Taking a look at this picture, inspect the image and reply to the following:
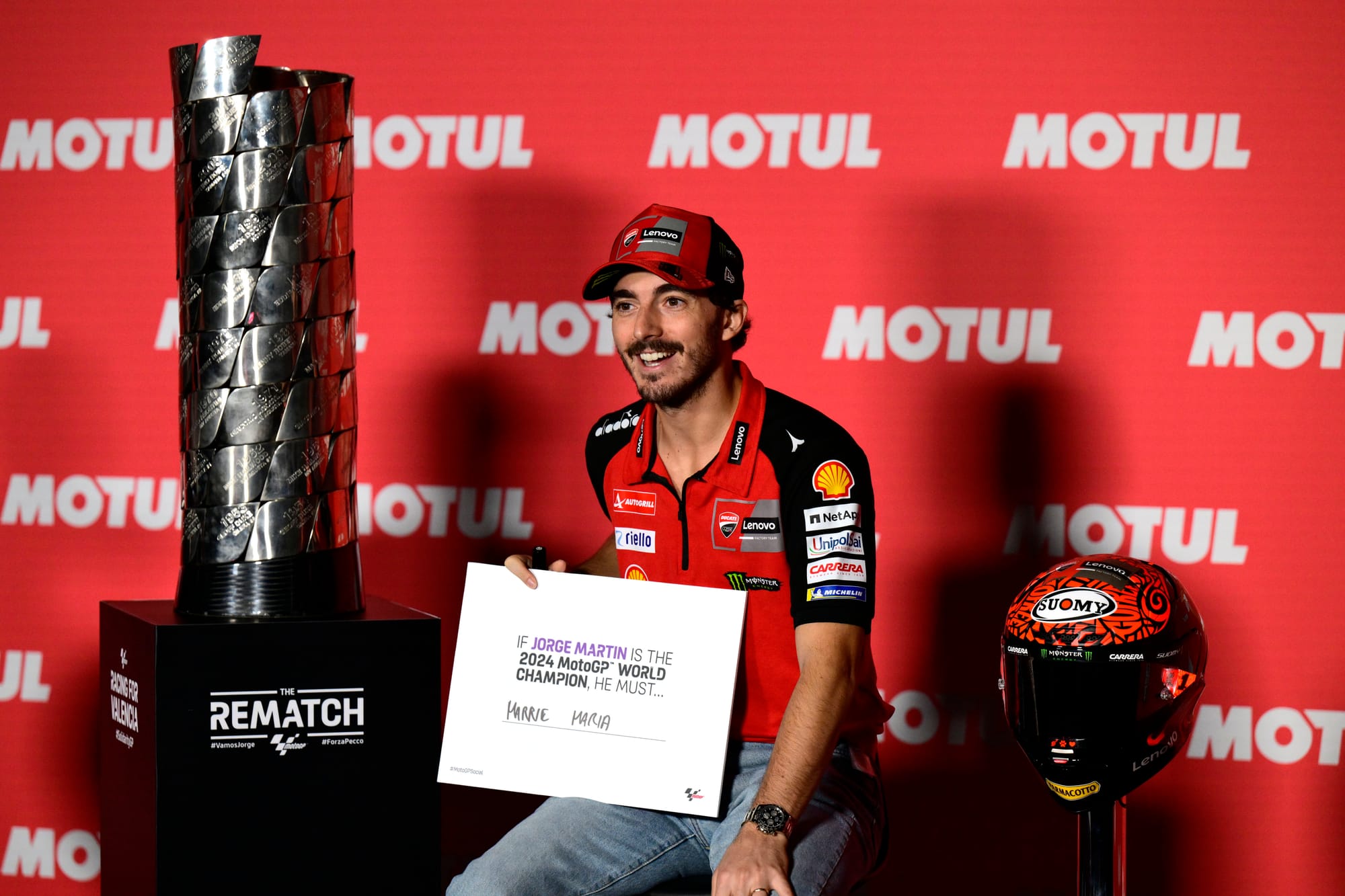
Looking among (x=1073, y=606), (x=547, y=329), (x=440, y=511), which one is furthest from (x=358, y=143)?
(x=1073, y=606)

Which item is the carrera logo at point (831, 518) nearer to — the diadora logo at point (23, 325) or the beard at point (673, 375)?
the beard at point (673, 375)

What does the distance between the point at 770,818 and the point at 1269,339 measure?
1.72m

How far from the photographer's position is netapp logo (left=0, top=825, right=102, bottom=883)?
335 cm

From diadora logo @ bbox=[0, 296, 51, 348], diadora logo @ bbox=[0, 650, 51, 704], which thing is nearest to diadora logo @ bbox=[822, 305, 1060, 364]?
diadora logo @ bbox=[0, 296, 51, 348]

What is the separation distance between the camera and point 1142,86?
9.64 feet

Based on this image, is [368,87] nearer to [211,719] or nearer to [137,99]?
[137,99]

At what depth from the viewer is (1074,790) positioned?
178cm

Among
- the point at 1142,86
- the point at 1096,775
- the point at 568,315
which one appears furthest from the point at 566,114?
the point at 1096,775

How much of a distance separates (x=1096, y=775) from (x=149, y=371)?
2476 mm

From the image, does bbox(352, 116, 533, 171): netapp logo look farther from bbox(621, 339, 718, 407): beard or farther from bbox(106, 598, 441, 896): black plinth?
bbox(106, 598, 441, 896): black plinth

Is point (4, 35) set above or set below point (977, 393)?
above

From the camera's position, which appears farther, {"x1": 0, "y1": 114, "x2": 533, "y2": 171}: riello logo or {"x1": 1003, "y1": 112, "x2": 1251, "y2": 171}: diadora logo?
{"x1": 0, "y1": 114, "x2": 533, "y2": 171}: riello logo

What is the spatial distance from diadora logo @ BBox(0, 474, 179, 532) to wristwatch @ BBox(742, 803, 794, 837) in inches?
77.5

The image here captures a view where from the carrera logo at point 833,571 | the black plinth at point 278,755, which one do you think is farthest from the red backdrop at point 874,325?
the carrera logo at point 833,571
